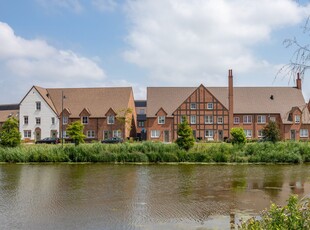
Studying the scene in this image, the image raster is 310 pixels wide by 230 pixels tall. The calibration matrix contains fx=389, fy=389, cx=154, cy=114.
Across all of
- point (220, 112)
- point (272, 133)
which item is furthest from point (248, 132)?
point (272, 133)

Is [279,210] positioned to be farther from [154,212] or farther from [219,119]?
[219,119]

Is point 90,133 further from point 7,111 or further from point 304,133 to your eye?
point 304,133

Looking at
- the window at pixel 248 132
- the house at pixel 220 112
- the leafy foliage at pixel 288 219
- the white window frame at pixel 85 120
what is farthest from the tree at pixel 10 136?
the leafy foliage at pixel 288 219

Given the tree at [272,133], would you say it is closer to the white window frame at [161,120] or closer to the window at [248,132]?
the window at [248,132]

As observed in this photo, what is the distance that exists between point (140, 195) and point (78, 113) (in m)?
36.0

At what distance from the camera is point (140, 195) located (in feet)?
73.5

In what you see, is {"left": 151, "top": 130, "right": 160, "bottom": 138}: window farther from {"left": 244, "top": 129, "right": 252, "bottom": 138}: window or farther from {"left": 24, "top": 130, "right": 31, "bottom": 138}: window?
{"left": 24, "top": 130, "right": 31, "bottom": 138}: window

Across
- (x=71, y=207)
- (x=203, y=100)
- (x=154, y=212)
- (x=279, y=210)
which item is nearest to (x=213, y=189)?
(x=154, y=212)

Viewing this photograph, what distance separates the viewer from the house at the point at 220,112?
53.7 meters

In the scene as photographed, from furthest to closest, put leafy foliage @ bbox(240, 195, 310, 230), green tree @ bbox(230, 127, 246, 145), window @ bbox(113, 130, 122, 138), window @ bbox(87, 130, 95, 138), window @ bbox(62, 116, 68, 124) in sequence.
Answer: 1. window @ bbox(62, 116, 68, 124)
2. window @ bbox(87, 130, 95, 138)
3. window @ bbox(113, 130, 122, 138)
4. green tree @ bbox(230, 127, 246, 145)
5. leafy foliage @ bbox(240, 195, 310, 230)

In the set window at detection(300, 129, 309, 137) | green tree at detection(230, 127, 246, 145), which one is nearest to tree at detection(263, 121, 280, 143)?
green tree at detection(230, 127, 246, 145)

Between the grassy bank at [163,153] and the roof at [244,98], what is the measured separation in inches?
512

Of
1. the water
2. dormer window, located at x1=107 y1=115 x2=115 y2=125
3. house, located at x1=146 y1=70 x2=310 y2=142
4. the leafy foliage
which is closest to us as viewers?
the leafy foliage

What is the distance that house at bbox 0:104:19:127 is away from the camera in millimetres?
64062
